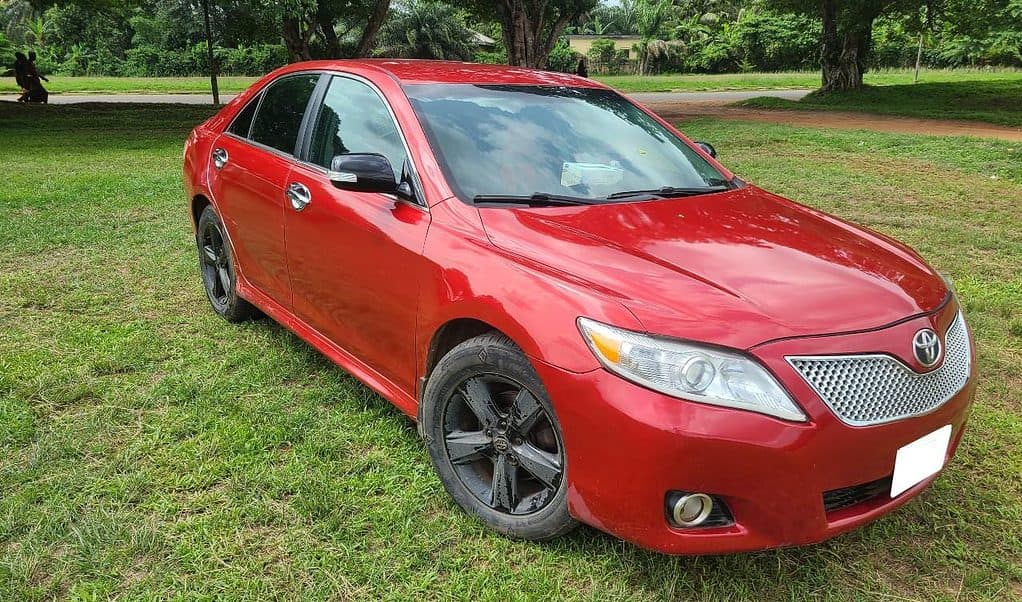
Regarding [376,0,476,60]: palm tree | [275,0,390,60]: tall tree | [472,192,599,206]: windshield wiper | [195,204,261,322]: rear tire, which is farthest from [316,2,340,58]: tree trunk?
[376,0,476,60]: palm tree

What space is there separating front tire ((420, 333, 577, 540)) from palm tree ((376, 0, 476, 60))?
45.5 metres

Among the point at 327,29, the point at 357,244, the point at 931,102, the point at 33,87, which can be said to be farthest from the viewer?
the point at 327,29

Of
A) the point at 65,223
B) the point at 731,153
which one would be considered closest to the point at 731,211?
the point at 65,223

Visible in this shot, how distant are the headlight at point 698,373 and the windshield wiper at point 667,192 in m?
1.02

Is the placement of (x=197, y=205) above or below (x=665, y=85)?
below

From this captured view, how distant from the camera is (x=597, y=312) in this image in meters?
2.17

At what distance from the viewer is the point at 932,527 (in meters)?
2.73

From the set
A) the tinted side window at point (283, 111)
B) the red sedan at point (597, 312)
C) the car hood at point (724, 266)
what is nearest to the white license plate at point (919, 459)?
the red sedan at point (597, 312)

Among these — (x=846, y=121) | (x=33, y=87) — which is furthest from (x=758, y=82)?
(x=33, y=87)

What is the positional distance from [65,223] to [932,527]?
733cm

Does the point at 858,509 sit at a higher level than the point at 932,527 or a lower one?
higher

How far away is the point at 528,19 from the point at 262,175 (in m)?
20.4

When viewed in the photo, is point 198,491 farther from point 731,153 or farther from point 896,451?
point 731,153

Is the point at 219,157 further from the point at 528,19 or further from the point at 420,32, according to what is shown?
the point at 420,32
